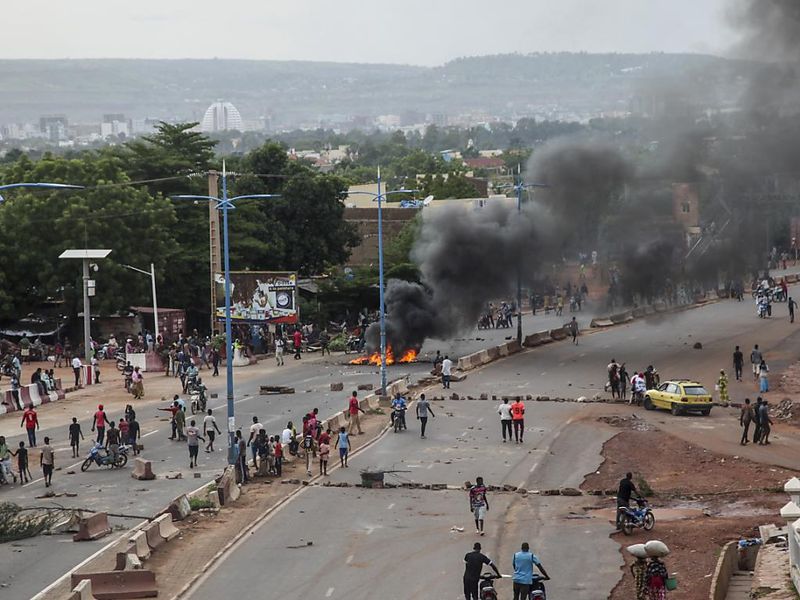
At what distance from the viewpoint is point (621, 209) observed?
6606cm

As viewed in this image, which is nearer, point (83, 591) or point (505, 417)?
point (83, 591)

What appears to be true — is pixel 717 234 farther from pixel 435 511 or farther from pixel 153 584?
pixel 153 584

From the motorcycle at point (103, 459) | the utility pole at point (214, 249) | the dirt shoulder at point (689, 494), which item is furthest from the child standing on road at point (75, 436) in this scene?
the utility pole at point (214, 249)

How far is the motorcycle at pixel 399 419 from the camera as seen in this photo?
139 ft

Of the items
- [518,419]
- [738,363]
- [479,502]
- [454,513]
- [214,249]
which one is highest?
[214,249]

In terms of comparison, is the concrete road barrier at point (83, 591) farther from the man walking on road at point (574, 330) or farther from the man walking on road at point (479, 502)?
the man walking on road at point (574, 330)

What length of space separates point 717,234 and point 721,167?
356 cm

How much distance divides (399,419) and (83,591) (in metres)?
20.2

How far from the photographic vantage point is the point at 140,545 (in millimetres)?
27234

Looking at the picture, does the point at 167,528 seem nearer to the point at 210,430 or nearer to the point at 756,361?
the point at 210,430

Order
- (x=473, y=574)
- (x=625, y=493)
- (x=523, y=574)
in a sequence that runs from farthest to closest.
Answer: (x=625, y=493) < (x=473, y=574) < (x=523, y=574)

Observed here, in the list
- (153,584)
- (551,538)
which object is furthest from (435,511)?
(153,584)

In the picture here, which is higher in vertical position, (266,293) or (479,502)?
(266,293)

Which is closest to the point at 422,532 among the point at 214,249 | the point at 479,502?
the point at 479,502
